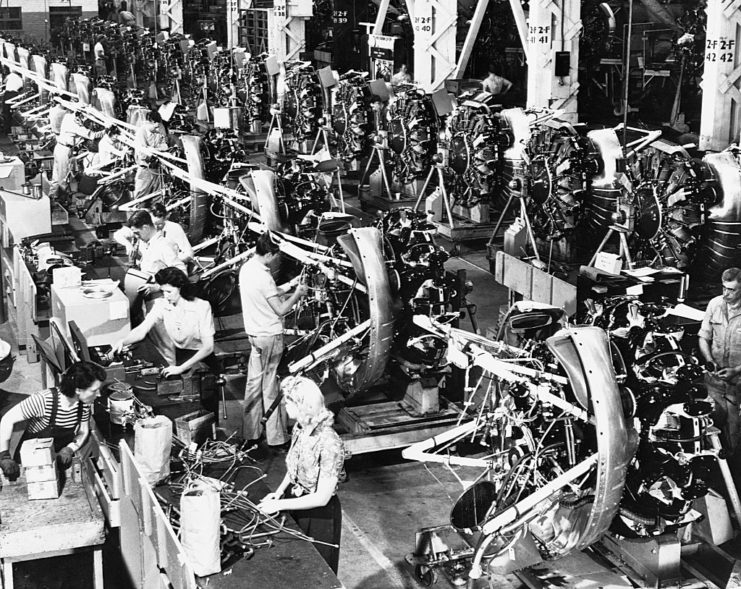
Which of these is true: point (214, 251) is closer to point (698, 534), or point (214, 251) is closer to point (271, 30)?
point (698, 534)

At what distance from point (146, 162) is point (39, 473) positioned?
7.26 meters

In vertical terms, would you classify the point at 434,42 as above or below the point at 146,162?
above

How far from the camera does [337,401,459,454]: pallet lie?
7707mm

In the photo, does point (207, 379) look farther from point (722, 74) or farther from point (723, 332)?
point (722, 74)

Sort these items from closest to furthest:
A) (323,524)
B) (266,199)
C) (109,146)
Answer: (323,524)
(266,199)
(109,146)

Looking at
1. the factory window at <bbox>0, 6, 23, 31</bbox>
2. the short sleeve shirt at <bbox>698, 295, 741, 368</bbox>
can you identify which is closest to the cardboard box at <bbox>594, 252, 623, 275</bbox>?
the short sleeve shirt at <bbox>698, 295, 741, 368</bbox>

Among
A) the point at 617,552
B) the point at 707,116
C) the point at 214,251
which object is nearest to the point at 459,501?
the point at 617,552

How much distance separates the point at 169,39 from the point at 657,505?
72.9 feet

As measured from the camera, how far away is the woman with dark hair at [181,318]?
7.74 metres

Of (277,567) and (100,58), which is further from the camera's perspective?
(100,58)

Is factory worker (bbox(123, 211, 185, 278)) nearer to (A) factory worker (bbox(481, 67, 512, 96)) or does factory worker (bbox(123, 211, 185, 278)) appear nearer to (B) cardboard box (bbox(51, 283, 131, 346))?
(B) cardboard box (bbox(51, 283, 131, 346))

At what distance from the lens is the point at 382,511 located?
23.4ft

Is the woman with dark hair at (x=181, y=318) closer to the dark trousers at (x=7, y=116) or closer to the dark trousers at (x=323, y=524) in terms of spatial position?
the dark trousers at (x=323, y=524)

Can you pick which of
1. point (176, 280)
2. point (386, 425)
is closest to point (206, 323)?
point (176, 280)
